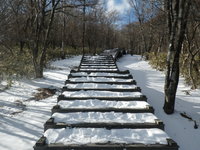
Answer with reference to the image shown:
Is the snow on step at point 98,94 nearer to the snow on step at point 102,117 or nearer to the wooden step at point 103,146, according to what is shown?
the snow on step at point 102,117

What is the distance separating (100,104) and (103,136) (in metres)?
1.26

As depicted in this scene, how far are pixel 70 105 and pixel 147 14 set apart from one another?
58.6 feet

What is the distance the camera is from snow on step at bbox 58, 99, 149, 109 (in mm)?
3992

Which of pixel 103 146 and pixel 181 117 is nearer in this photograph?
pixel 103 146

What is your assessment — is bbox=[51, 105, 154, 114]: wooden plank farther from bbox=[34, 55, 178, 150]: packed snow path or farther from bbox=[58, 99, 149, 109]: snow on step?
bbox=[58, 99, 149, 109]: snow on step

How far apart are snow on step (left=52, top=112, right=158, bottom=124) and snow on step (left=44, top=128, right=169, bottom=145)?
0.27m

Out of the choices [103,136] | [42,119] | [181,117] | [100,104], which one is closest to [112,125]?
[103,136]

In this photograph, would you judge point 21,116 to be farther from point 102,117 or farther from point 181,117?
point 181,117

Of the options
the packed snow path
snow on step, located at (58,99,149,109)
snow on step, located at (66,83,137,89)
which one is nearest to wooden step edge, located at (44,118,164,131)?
the packed snow path

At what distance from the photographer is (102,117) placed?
11.5 feet

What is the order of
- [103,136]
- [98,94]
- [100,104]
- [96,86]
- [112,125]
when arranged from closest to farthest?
[103,136]
[112,125]
[100,104]
[98,94]
[96,86]

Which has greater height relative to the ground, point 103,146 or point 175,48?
point 175,48

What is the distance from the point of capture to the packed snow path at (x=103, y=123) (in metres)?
2.62

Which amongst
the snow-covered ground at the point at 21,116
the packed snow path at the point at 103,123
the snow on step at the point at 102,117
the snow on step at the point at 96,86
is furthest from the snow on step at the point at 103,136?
the snow on step at the point at 96,86
